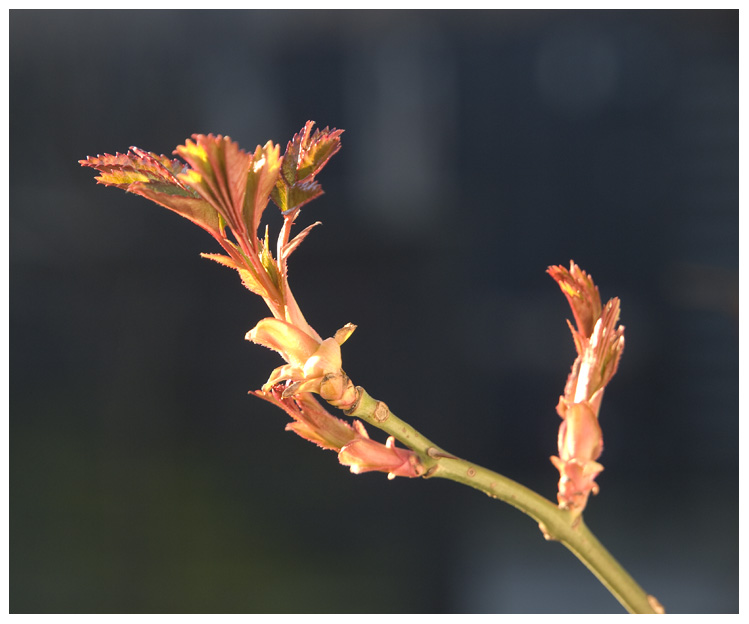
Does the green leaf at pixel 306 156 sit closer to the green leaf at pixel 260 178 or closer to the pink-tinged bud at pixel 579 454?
the green leaf at pixel 260 178

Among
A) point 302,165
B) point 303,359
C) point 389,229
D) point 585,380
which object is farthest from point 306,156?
point 389,229

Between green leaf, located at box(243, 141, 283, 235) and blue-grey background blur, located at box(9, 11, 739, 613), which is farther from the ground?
blue-grey background blur, located at box(9, 11, 739, 613)

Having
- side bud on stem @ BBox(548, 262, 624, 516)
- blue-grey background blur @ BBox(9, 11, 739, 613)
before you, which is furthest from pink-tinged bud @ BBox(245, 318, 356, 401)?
blue-grey background blur @ BBox(9, 11, 739, 613)

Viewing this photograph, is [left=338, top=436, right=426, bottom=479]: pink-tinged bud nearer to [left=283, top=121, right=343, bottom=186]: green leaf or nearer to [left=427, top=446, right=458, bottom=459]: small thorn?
[left=427, top=446, right=458, bottom=459]: small thorn

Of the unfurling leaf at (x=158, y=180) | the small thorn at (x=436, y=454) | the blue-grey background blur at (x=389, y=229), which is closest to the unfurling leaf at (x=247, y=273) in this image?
the unfurling leaf at (x=158, y=180)

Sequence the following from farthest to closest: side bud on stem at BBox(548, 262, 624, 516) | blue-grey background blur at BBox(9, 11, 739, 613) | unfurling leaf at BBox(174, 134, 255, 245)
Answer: blue-grey background blur at BBox(9, 11, 739, 613), side bud on stem at BBox(548, 262, 624, 516), unfurling leaf at BBox(174, 134, 255, 245)

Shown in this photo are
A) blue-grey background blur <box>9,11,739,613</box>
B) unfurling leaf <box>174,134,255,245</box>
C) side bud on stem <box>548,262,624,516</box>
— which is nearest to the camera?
unfurling leaf <box>174,134,255,245</box>

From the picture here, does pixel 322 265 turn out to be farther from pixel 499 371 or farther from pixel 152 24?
pixel 152 24
